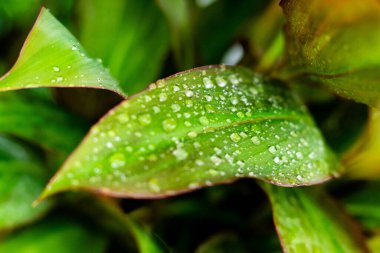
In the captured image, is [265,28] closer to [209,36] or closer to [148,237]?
[209,36]

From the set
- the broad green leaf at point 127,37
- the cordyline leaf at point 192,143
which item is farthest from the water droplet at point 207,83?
the broad green leaf at point 127,37

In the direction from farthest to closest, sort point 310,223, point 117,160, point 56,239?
point 56,239 → point 310,223 → point 117,160

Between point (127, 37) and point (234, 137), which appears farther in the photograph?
point (127, 37)

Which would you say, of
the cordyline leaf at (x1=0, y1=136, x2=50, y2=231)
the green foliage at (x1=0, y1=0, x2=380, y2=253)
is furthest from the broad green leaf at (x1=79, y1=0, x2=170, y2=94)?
the cordyline leaf at (x1=0, y1=136, x2=50, y2=231)

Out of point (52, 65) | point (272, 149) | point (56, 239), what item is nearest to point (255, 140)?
point (272, 149)

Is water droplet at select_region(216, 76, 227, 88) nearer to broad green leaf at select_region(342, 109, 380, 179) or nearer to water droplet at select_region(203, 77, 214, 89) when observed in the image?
water droplet at select_region(203, 77, 214, 89)

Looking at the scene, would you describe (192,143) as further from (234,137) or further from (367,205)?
(367,205)

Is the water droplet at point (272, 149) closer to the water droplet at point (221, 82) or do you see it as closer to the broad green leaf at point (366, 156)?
Answer: the water droplet at point (221, 82)
